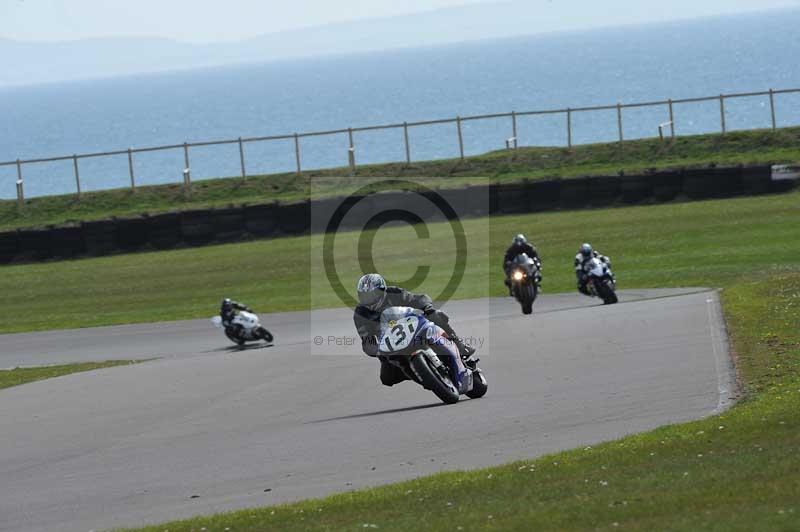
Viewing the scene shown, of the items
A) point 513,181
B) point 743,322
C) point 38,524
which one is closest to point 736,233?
point 513,181

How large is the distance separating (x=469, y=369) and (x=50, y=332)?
1550 centimetres

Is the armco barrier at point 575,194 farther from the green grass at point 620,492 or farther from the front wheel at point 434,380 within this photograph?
the green grass at point 620,492

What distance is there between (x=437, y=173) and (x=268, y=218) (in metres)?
7.43

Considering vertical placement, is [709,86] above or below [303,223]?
above

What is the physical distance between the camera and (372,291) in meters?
13.1

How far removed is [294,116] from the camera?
182 meters

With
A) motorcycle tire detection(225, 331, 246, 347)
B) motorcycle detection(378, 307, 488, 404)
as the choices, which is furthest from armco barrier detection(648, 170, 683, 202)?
motorcycle detection(378, 307, 488, 404)

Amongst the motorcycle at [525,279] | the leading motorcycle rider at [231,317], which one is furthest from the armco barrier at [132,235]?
the motorcycle at [525,279]

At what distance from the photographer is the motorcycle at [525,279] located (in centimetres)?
2288

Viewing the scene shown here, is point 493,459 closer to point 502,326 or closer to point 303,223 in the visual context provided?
point 502,326

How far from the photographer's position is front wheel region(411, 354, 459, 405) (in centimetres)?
1308

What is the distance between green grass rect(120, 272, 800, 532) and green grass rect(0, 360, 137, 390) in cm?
1162

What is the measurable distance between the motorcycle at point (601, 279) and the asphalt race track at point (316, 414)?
910 mm

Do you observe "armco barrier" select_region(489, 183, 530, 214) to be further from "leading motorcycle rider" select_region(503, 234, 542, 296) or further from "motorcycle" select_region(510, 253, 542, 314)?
"motorcycle" select_region(510, 253, 542, 314)
